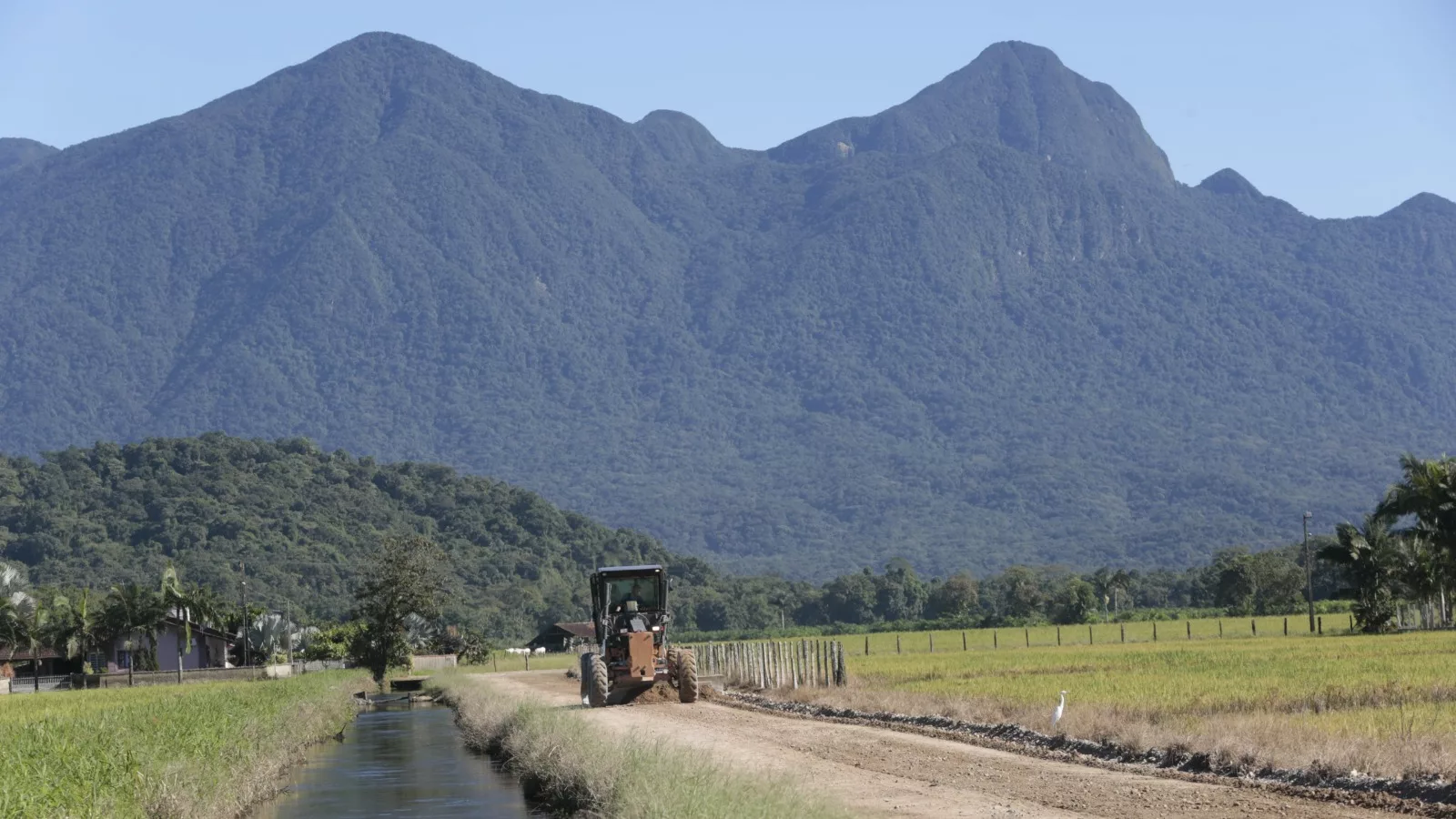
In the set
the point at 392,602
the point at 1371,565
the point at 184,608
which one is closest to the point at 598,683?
the point at 392,602

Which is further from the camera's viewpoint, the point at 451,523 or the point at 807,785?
the point at 451,523

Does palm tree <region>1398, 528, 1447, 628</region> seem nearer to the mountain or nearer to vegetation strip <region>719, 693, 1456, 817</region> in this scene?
vegetation strip <region>719, 693, 1456, 817</region>

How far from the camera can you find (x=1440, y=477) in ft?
205

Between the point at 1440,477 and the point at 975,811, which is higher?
the point at 1440,477

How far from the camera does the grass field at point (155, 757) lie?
19547mm

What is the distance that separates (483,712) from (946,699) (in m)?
11.6

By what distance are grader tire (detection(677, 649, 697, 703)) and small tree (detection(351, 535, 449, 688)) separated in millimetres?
39295

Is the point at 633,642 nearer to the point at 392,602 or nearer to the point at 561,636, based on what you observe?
the point at 392,602

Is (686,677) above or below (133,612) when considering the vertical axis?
below

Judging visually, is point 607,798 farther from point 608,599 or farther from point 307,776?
point 608,599

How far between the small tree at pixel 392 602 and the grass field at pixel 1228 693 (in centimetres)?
2162

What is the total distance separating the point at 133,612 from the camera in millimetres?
83312

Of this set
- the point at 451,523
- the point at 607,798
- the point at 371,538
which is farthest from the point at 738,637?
the point at 607,798

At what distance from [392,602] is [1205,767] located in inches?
2388
